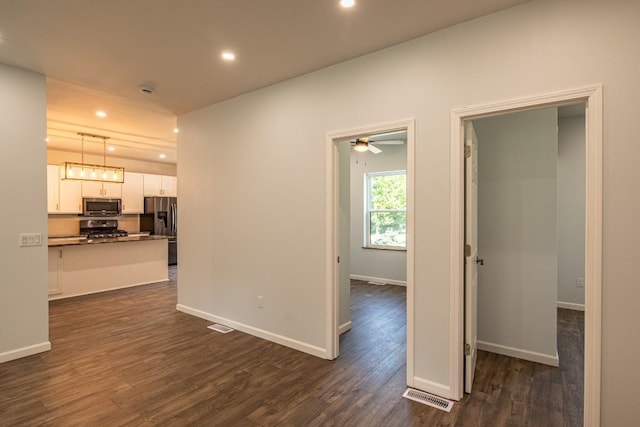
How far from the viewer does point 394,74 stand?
279cm

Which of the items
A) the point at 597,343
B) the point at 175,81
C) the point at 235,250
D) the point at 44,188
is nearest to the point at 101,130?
the point at 44,188

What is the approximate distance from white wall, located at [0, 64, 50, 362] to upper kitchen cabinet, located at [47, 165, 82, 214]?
4.26m

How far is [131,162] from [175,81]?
6.17m

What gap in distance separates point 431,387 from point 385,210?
444cm

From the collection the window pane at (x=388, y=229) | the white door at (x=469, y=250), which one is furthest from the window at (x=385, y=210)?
the white door at (x=469, y=250)

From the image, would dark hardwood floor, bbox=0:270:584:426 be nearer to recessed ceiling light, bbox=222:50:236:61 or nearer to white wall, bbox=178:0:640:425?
white wall, bbox=178:0:640:425

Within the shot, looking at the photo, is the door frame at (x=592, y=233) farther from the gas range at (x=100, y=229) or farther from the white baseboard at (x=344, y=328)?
the gas range at (x=100, y=229)

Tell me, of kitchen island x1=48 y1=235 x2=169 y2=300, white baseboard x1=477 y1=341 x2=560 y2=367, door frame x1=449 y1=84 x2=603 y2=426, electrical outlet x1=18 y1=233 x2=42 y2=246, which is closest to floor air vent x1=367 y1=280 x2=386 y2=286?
white baseboard x1=477 y1=341 x2=560 y2=367

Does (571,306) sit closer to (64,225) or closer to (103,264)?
(103,264)

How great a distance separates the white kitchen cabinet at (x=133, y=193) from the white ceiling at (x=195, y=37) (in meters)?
4.43

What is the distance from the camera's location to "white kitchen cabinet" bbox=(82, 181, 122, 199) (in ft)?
24.5

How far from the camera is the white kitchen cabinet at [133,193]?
8.16 m

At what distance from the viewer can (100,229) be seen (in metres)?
7.92

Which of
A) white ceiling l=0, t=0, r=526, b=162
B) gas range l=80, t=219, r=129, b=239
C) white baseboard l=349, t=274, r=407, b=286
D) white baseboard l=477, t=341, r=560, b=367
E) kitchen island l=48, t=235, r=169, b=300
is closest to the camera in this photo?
white ceiling l=0, t=0, r=526, b=162
